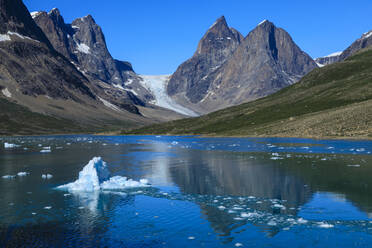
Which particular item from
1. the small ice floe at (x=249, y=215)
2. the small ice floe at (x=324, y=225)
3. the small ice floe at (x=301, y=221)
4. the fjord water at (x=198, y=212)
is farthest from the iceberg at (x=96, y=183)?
the small ice floe at (x=324, y=225)

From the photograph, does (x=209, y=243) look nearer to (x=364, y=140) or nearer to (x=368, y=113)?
(x=364, y=140)

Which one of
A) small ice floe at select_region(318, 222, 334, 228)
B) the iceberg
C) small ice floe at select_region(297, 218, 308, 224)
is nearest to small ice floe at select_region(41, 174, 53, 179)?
the iceberg

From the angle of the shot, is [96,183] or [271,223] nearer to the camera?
[271,223]

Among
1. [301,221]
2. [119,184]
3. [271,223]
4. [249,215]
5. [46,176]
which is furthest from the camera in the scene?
[46,176]

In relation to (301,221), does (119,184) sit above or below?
above

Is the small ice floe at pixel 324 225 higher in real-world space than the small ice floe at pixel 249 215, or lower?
lower

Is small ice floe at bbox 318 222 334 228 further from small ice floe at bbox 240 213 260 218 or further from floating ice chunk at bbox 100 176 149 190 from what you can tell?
floating ice chunk at bbox 100 176 149 190

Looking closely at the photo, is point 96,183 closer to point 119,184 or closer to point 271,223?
point 119,184

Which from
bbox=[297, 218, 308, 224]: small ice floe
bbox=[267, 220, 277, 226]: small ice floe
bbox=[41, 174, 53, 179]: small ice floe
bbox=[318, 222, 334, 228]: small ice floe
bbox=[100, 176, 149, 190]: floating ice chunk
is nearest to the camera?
bbox=[318, 222, 334, 228]: small ice floe

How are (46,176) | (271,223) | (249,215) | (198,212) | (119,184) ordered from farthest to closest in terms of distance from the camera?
(46,176) → (119,184) → (198,212) → (249,215) → (271,223)

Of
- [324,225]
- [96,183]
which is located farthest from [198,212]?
[96,183]

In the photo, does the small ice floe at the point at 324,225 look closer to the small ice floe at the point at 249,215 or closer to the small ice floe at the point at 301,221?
the small ice floe at the point at 301,221
